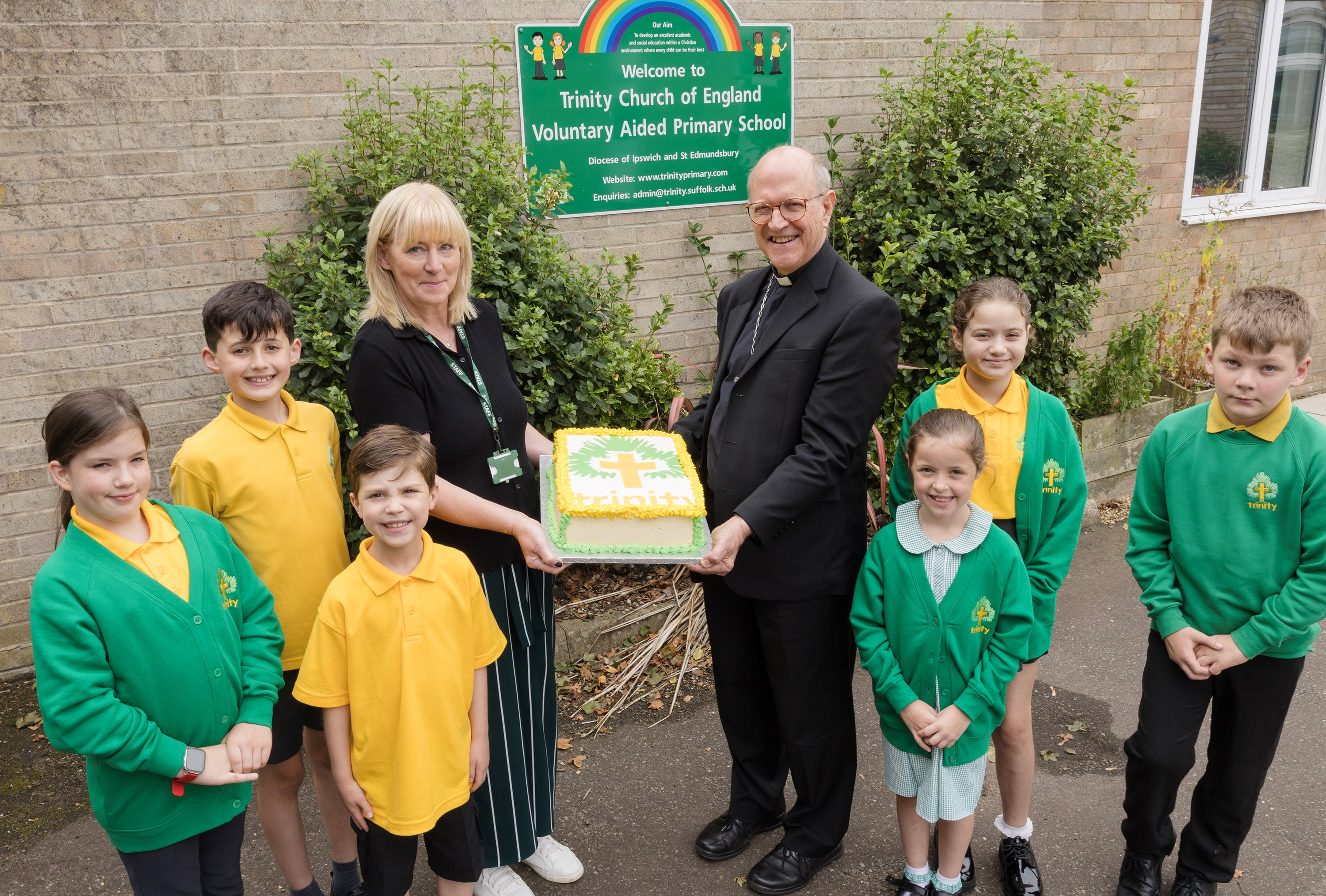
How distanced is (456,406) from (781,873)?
1.87 meters

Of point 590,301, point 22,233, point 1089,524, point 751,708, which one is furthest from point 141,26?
Result: point 1089,524

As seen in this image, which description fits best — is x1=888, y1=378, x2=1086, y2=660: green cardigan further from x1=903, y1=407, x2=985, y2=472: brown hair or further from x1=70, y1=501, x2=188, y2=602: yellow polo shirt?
x1=70, y1=501, x2=188, y2=602: yellow polo shirt

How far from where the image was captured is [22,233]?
4113 millimetres

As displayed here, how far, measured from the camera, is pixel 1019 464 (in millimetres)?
2953

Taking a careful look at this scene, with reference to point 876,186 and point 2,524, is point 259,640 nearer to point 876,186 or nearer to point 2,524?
point 2,524

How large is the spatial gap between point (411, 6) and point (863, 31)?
2853mm

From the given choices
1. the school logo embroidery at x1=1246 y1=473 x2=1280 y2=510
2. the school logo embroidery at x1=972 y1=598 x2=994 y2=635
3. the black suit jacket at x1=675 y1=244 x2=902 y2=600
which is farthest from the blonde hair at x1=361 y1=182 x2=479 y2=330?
the school logo embroidery at x1=1246 y1=473 x2=1280 y2=510

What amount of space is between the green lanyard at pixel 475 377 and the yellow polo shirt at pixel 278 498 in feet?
1.48

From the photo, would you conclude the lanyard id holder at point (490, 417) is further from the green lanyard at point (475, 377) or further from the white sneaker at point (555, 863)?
the white sneaker at point (555, 863)

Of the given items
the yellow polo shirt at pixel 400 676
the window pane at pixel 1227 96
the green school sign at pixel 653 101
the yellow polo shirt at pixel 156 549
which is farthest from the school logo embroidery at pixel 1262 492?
the window pane at pixel 1227 96

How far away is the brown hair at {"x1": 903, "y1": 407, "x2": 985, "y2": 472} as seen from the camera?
2.70 meters

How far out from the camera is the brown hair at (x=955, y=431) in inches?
106

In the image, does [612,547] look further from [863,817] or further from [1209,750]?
[1209,750]

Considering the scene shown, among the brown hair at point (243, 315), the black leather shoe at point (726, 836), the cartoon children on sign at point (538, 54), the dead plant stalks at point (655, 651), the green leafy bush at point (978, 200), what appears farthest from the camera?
the green leafy bush at point (978, 200)
